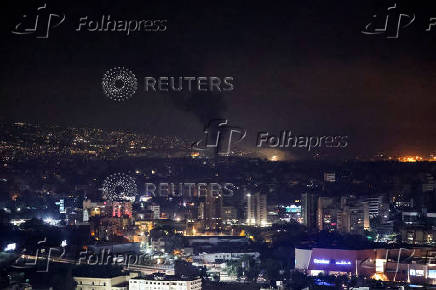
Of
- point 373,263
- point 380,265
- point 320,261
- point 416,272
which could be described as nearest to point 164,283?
point 320,261

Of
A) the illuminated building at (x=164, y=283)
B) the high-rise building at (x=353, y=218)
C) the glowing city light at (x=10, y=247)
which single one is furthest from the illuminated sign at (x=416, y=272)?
the high-rise building at (x=353, y=218)


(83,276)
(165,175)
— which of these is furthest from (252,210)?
(83,276)

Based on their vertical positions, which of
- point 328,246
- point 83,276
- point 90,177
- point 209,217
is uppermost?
point 90,177

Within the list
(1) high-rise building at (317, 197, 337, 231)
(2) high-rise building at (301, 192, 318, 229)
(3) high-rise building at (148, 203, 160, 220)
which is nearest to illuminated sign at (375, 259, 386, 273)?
(1) high-rise building at (317, 197, 337, 231)

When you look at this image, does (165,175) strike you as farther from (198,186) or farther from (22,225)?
(22,225)

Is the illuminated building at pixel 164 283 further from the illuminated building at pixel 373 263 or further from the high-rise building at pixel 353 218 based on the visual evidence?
the high-rise building at pixel 353 218

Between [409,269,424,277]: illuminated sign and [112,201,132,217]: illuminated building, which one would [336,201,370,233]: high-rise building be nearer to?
[112,201,132,217]: illuminated building

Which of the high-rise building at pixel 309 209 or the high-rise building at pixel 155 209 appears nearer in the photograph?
the high-rise building at pixel 155 209

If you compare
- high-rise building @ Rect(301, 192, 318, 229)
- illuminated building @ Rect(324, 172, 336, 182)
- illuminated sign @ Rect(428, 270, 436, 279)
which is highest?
illuminated building @ Rect(324, 172, 336, 182)

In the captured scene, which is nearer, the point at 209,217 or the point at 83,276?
the point at 83,276
